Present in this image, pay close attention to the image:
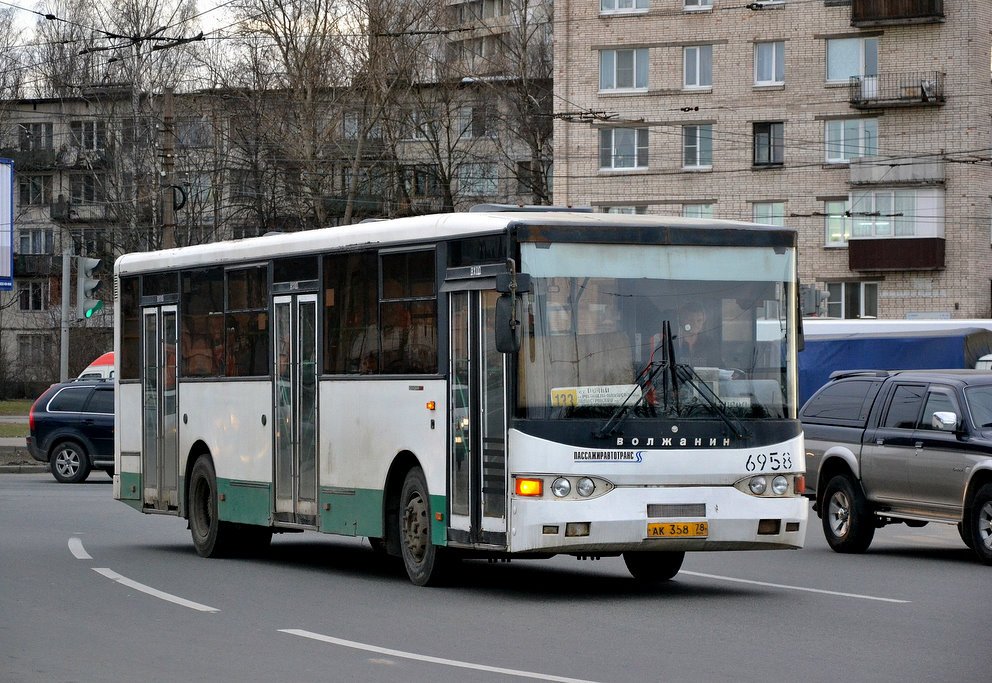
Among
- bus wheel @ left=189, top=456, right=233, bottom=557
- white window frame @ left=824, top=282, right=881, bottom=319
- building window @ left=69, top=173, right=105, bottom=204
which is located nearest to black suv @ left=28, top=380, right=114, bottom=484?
bus wheel @ left=189, top=456, right=233, bottom=557

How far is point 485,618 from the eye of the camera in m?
11.9

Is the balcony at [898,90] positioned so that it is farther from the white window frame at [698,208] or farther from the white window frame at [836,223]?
the white window frame at [698,208]

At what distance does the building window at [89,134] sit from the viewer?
77.8 metres

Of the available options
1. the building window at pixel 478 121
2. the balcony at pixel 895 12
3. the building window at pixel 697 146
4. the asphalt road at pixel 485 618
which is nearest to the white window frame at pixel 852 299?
the building window at pixel 697 146

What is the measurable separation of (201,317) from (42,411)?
48.9 ft

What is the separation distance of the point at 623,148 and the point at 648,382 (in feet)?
169

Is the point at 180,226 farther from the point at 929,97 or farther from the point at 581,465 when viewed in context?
the point at 581,465

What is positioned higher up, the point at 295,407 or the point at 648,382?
the point at 648,382

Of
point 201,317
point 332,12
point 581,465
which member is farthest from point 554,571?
point 332,12

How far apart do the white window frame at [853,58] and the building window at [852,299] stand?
6810 millimetres

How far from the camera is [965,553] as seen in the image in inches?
743

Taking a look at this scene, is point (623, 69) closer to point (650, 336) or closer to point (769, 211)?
point (769, 211)

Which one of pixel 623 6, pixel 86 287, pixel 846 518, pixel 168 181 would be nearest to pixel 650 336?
pixel 846 518

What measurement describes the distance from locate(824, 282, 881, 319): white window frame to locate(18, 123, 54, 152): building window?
4371 centimetres
